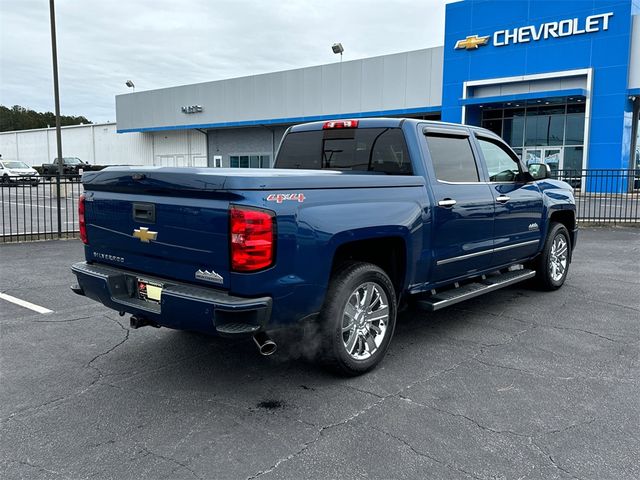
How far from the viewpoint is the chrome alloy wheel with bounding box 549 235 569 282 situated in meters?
7.00

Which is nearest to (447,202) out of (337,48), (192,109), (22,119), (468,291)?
(468,291)

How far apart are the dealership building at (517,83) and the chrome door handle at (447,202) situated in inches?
902

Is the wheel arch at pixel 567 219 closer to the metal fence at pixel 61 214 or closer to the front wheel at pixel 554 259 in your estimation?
the front wheel at pixel 554 259

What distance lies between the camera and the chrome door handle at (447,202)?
4848mm

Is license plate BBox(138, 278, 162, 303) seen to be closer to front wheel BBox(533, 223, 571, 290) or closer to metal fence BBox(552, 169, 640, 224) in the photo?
front wheel BBox(533, 223, 571, 290)

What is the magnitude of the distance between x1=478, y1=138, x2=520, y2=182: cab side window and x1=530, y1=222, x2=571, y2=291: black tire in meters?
1.19

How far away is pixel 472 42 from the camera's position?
2797 centimetres

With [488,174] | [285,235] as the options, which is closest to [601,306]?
[488,174]

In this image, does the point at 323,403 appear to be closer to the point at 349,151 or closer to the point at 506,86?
the point at 349,151

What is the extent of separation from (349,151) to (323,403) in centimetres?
245

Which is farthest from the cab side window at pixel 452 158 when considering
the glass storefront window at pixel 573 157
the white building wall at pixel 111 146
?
the white building wall at pixel 111 146

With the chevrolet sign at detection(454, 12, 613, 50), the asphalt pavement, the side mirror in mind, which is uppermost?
the chevrolet sign at detection(454, 12, 613, 50)

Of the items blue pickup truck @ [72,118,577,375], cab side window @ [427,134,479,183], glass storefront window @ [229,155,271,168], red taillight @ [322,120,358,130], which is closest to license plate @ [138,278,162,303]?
blue pickup truck @ [72,118,577,375]

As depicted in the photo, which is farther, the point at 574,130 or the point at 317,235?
the point at 574,130
